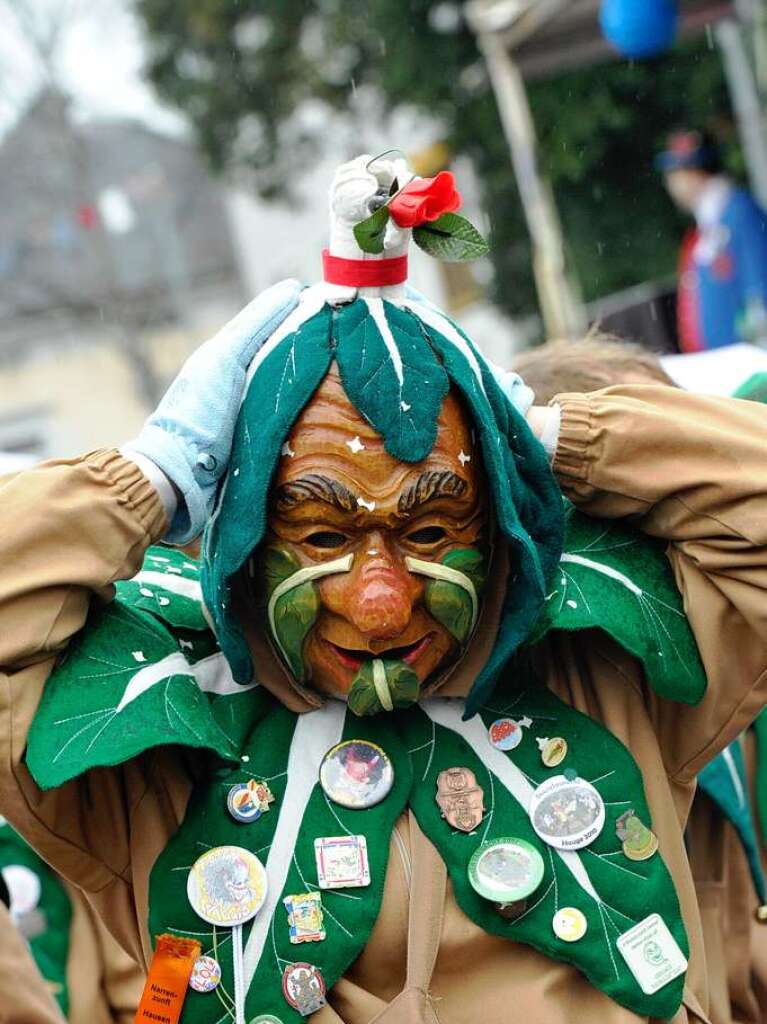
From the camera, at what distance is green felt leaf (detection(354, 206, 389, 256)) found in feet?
6.95

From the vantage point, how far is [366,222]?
212cm

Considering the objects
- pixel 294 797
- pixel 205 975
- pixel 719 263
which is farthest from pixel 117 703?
pixel 719 263

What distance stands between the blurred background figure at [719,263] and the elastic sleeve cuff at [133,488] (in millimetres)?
5412

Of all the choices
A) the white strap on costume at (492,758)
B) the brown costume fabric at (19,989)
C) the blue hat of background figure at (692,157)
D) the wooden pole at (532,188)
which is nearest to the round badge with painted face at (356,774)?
the white strap on costume at (492,758)

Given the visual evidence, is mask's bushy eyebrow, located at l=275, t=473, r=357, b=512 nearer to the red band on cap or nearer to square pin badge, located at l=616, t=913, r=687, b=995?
the red band on cap

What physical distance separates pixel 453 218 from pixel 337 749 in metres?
0.80

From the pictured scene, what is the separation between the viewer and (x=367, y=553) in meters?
2.12

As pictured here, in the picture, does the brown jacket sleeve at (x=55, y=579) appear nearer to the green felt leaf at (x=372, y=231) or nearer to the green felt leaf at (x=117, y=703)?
the green felt leaf at (x=117, y=703)

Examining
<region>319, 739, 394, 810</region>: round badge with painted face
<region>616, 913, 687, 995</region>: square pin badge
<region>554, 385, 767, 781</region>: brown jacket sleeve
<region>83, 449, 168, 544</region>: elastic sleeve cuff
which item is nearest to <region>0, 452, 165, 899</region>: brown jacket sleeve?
<region>83, 449, 168, 544</region>: elastic sleeve cuff

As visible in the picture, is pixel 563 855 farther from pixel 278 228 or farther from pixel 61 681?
pixel 278 228

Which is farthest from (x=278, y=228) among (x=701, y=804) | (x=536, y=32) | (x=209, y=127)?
(x=701, y=804)

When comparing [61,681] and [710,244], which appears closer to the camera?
[61,681]

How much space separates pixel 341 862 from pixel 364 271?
86cm

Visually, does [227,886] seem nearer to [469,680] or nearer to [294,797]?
[294,797]
